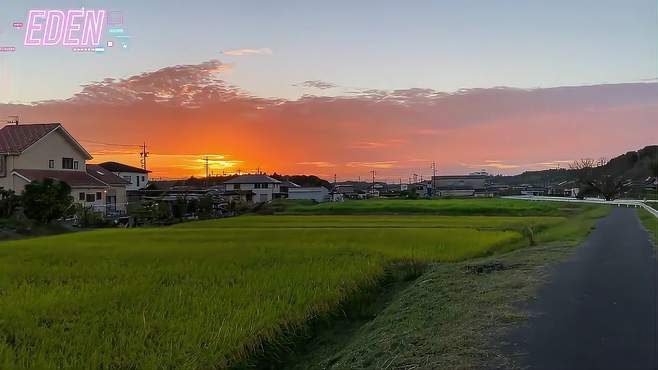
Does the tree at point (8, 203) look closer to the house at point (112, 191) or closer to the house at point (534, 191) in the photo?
the house at point (112, 191)

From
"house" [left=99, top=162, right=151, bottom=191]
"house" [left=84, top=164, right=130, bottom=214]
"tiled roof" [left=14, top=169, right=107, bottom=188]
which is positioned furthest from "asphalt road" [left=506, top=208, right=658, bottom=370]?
"house" [left=99, top=162, right=151, bottom=191]

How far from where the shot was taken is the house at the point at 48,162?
1377 inches

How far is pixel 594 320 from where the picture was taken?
22.9 feet

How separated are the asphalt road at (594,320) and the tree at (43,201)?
2590 cm

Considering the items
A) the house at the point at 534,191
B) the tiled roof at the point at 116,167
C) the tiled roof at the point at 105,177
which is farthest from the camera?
the house at the point at 534,191

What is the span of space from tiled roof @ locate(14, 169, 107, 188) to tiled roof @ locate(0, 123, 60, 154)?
165 cm

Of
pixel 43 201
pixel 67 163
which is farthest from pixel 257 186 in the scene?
pixel 43 201

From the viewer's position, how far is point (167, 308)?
27.6 feet

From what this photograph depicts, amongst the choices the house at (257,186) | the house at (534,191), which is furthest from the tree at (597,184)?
the house at (257,186)

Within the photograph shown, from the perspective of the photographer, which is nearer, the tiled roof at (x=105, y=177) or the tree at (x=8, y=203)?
the tree at (x=8, y=203)

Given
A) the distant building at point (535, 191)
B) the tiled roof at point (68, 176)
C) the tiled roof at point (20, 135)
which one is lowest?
the distant building at point (535, 191)

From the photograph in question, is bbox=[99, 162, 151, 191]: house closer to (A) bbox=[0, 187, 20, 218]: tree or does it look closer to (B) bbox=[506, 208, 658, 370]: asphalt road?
(A) bbox=[0, 187, 20, 218]: tree

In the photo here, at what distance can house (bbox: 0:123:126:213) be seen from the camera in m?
35.0

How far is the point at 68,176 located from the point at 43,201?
11857 millimetres
